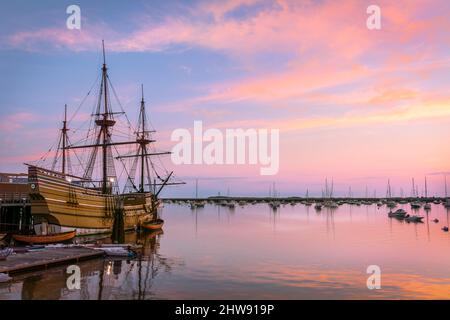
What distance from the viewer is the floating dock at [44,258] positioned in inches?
1070

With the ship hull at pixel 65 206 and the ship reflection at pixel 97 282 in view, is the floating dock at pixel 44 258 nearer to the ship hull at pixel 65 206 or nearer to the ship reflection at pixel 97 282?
the ship reflection at pixel 97 282

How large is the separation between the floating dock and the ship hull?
36.3ft

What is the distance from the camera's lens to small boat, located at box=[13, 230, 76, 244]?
39875 millimetres

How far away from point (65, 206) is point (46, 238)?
666cm

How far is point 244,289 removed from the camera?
2677 centimetres

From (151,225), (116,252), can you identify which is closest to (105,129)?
(151,225)

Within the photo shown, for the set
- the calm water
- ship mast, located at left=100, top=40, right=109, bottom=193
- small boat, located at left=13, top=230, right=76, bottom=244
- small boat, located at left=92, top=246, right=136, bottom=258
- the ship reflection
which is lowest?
the calm water

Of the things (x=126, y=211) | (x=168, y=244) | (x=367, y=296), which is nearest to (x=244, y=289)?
(x=367, y=296)

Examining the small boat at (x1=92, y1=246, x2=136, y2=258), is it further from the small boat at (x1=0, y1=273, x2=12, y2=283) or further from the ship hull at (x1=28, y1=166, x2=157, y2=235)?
the ship hull at (x1=28, y1=166, x2=157, y2=235)

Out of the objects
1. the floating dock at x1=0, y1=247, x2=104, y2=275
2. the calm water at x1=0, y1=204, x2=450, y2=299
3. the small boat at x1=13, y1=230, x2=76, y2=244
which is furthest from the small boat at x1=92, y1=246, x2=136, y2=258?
the small boat at x1=13, y1=230, x2=76, y2=244

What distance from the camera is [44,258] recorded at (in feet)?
100

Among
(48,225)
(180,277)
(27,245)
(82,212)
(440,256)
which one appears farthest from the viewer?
(82,212)
